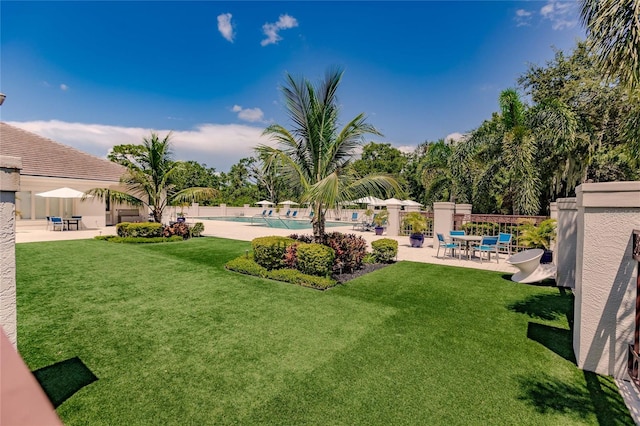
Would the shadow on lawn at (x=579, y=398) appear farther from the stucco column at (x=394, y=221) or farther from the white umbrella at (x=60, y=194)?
the white umbrella at (x=60, y=194)

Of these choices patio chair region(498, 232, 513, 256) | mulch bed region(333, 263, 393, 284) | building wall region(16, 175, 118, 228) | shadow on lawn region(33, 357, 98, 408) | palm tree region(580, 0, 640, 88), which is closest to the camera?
shadow on lawn region(33, 357, 98, 408)

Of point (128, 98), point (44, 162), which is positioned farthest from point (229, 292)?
point (128, 98)

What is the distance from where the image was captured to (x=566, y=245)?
8.00 m

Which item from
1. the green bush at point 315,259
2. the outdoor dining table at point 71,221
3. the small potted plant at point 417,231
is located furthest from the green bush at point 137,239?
the small potted plant at point 417,231

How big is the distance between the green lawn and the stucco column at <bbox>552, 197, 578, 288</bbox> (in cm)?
81

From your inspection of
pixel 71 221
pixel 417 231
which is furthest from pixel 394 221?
pixel 71 221

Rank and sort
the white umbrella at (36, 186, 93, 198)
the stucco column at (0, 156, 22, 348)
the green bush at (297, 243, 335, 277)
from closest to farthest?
the stucco column at (0, 156, 22, 348) < the green bush at (297, 243, 335, 277) < the white umbrella at (36, 186, 93, 198)

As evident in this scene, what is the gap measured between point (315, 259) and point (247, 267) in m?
2.19

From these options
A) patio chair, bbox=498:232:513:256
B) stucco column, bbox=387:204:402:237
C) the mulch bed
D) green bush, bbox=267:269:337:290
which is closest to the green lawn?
green bush, bbox=267:269:337:290

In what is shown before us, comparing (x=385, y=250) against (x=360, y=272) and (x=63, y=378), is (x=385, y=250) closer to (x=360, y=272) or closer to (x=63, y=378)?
(x=360, y=272)

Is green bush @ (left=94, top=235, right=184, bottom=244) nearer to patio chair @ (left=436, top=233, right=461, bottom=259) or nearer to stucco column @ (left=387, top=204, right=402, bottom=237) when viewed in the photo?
stucco column @ (left=387, top=204, right=402, bottom=237)

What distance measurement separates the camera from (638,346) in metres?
3.64

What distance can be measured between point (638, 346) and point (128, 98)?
37.0 m

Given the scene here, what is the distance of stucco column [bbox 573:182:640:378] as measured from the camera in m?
3.81
